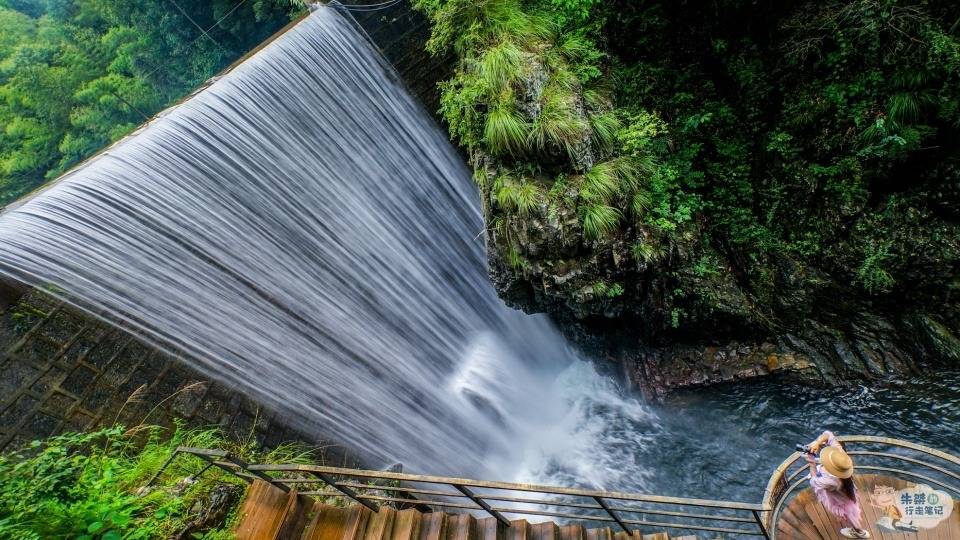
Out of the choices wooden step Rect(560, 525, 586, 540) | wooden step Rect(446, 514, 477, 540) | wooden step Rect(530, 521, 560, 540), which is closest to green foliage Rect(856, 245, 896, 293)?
wooden step Rect(560, 525, 586, 540)

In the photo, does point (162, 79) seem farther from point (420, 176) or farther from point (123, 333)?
point (123, 333)

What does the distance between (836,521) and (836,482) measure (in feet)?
2.37

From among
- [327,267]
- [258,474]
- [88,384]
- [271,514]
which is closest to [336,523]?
[271,514]

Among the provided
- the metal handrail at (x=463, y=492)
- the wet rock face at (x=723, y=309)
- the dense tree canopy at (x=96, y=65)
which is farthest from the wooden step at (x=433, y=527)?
the dense tree canopy at (x=96, y=65)

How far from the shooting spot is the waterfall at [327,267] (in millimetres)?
4629

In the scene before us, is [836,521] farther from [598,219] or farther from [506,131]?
[506,131]

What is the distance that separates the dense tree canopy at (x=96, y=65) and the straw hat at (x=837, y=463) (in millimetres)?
16678

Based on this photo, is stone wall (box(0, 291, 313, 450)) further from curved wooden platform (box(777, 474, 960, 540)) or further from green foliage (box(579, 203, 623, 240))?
curved wooden platform (box(777, 474, 960, 540))

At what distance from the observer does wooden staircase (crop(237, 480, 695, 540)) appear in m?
3.63

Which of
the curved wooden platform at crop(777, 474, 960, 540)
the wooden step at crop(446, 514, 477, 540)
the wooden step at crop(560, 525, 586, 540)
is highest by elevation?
the wooden step at crop(446, 514, 477, 540)

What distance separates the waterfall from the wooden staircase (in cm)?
143

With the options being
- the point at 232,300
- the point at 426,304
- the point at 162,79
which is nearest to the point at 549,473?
the point at 426,304

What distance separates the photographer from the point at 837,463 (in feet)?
10.9

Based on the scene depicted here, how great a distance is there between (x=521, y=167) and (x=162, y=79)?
62.5 feet
